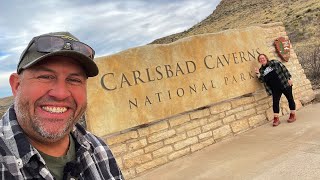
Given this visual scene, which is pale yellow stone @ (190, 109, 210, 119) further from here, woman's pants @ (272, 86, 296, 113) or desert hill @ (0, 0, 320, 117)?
desert hill @ (0, 0, 320, 117)

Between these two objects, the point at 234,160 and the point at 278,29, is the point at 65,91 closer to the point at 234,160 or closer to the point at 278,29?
Answer: the point at 234,160

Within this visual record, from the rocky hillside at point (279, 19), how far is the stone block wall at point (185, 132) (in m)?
3.87

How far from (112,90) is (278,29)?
505cm

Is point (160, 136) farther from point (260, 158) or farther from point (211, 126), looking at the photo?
point (260, 158)

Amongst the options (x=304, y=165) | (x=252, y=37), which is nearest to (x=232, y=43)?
(x=252, y=37)

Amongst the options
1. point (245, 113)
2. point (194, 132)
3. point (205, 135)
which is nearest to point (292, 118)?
point (245, 113)

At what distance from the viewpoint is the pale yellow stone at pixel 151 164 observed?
5.86 metres

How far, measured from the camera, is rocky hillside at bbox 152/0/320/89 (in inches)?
817

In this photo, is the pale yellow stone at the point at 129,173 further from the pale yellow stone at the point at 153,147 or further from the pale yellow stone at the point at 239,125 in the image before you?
the pale yellow stone at the point at 239,125

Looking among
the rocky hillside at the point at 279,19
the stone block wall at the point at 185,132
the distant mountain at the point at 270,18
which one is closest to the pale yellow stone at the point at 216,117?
the stone block wall at the point at 185,132

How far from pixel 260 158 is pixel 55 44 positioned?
4.71 metres

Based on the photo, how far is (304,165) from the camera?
501 centimetres

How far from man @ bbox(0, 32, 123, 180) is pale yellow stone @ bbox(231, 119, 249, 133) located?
5772 millimetres

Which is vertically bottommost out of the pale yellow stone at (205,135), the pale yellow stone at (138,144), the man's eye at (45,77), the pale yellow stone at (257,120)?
the pale yellow stone at (257,120)
